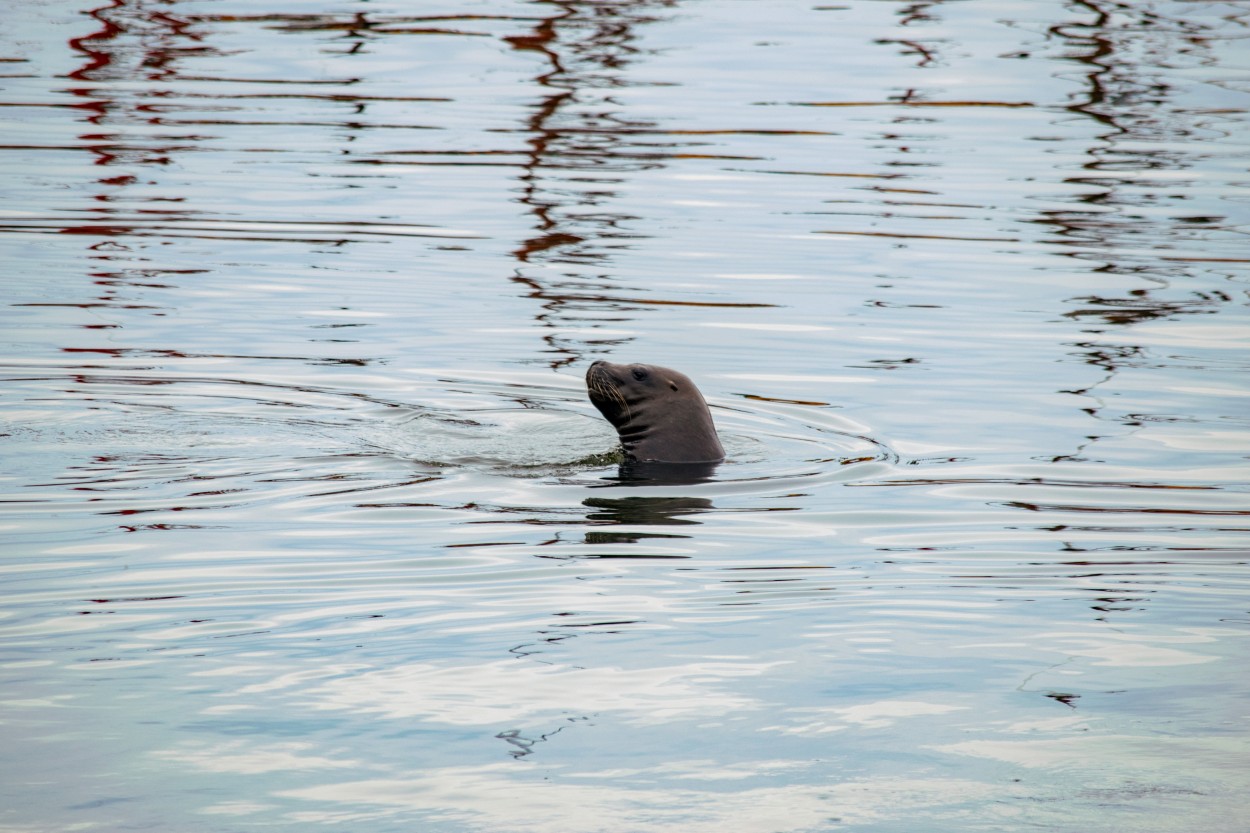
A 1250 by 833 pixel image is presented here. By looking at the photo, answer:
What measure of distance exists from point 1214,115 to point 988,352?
11141 mm

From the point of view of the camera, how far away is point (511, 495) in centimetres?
853

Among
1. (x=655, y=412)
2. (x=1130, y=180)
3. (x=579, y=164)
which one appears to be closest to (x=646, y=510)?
(x=655, y=412)

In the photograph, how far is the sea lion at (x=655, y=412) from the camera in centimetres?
952

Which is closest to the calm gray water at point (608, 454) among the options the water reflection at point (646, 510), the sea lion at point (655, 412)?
the water reflection at point (646, 510)

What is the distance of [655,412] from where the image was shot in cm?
962

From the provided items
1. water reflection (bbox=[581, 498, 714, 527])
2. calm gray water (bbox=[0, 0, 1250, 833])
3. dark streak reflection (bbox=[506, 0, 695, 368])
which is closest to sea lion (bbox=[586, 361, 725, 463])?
calm gray water (bbox=[0, 0, 1250, 833])

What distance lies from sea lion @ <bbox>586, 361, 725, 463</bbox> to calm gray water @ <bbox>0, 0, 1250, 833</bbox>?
306mm

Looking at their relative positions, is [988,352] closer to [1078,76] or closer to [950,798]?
[950,798]

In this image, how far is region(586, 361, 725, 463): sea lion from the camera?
952 cm

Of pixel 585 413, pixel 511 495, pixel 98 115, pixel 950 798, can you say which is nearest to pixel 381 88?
pixel 98 115

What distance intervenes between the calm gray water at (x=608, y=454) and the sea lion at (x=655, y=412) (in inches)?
12.0

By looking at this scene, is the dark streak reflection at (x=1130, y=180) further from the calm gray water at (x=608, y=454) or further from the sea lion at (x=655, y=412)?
the sea lion at (x=655, y=412)

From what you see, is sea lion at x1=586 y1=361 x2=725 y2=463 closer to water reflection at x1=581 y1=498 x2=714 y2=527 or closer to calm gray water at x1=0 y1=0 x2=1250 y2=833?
calm gray water at x1=0 y1=0 x2=1250 y2=833

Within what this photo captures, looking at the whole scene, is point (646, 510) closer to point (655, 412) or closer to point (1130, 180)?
point (655, 412)
